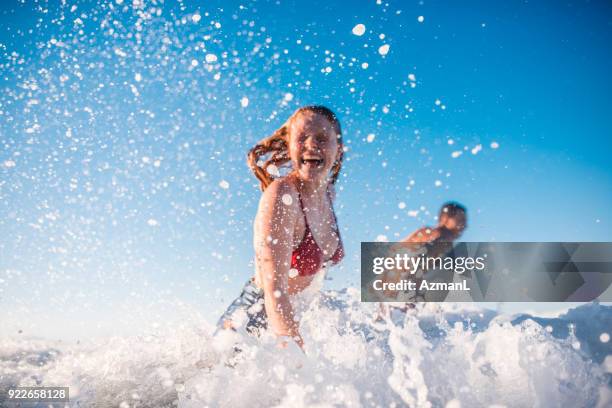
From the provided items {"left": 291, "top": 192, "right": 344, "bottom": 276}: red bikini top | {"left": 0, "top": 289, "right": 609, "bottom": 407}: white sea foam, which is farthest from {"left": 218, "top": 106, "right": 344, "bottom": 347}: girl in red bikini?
{"left": 0, "top": 289, "right": 609, "bottom": 407}: white sea foam

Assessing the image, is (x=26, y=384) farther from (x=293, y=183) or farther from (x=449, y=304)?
(x=449, y=304)

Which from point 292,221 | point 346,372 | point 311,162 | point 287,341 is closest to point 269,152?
point 311,162

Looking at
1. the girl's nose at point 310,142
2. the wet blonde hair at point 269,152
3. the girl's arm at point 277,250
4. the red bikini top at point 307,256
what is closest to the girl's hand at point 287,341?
the girl's arm at point 277,250

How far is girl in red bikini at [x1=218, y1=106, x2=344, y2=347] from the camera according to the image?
2020 mm

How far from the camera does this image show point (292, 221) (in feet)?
7.24

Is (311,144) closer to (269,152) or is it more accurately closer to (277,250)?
(269,152)

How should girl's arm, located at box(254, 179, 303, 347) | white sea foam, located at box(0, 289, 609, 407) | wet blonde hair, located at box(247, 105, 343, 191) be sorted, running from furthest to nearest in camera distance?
wet blonde hair, located at box(247, 105, 343, 191) < girl's arm, located at box(254, 179, 303, 347) < white sea foam, located at box(0, 289, 609, 407)

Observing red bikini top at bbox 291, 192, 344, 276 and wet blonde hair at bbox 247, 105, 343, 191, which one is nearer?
red bikini top at bbox 291, 192, 344, 276

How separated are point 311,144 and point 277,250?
83 cm

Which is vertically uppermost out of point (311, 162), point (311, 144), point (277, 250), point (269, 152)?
point (269, 152)

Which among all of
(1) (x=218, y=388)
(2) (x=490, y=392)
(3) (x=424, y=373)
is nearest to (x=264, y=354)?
(1) (x=218, y=388)

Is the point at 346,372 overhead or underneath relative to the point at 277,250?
underneath

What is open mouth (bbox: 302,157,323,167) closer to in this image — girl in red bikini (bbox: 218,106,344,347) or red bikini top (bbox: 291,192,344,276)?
girl in red bikini (bbox: 218,106,344,347)

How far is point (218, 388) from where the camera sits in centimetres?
188
